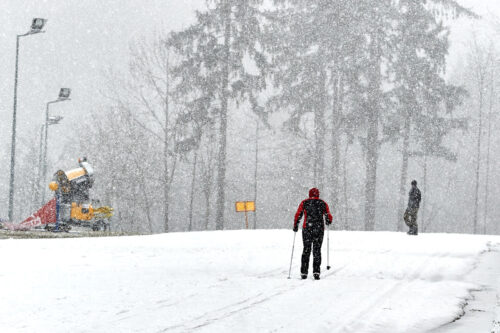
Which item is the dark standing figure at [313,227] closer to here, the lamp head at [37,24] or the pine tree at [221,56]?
the lamp head at [37,24]

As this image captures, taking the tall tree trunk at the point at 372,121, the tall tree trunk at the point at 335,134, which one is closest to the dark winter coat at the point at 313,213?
the tall tree trunk at the point at 372,121

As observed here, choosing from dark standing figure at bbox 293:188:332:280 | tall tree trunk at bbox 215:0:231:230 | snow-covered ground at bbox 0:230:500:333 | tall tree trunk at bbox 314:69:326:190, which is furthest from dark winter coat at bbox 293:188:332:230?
tall tree trunk at bbox 314:69:326:190

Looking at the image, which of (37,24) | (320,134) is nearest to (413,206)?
(320,134)

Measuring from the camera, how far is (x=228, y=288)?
10047 mm

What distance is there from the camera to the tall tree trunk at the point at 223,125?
30.6 m

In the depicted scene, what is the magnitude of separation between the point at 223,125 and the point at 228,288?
2117 centimetres

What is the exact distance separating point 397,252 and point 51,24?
159551mm

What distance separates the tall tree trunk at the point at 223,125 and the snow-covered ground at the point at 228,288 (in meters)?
13.5

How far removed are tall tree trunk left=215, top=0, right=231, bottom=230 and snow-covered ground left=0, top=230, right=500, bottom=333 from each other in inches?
531

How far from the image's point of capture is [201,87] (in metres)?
31.9

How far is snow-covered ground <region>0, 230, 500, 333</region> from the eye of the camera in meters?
7.59

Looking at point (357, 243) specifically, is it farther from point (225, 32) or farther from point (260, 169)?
point (260, 169)

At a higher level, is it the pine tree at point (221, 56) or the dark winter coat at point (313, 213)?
the pine tree at point (221, 56)

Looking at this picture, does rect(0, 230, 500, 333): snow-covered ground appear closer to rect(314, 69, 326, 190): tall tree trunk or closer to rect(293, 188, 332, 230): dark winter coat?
rect(293, 188, 332, 230): dark winter coat
